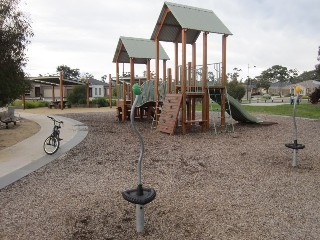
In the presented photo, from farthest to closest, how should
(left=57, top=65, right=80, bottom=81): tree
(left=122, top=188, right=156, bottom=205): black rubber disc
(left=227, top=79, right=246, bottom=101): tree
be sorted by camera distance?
(left=57, top=65, right=80, bottom=81): tree, (left=227, top=79, right=246, bottom=101): tree, (left=122, top=188, right=156, bottom=205): black rubber disc

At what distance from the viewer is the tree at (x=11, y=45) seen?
11185 mm

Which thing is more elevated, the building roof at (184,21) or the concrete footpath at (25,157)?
the building roof at (184,21)

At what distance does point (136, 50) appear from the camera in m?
→ 18.9

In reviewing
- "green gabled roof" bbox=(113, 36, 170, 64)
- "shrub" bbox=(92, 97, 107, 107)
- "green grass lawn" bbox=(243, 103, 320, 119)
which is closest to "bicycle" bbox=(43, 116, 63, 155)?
"green gabled roof" bbox=(113, 36, 170, 64)

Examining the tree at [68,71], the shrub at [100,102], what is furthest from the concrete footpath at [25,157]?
the tree at [68,71]

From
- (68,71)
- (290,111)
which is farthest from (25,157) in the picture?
(68,71)

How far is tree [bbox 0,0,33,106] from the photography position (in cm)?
1119

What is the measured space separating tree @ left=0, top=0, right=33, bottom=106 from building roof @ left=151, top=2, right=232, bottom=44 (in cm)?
576

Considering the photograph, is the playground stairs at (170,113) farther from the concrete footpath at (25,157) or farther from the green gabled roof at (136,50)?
the green gabled roof at (136,50)

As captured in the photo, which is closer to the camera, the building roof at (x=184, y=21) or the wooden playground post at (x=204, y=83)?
the building roof at (x=184, y=21)

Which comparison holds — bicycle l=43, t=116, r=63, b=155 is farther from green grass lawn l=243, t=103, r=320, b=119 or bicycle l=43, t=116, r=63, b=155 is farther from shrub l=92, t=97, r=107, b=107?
shrub l=92, t=97, r=107, b=107

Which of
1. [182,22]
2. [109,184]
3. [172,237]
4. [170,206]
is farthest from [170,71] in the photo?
[172,237]

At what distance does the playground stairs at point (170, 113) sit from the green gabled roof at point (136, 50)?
6409 millimetres

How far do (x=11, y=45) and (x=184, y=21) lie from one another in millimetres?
6827
